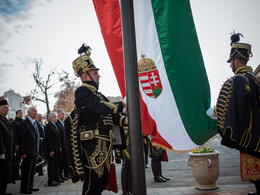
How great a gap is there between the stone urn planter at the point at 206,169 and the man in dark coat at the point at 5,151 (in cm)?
412

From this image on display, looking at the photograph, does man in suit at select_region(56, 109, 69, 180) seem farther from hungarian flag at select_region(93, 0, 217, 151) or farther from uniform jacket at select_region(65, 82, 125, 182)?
hungarian flag at select_region(93, 0, 217, 151)

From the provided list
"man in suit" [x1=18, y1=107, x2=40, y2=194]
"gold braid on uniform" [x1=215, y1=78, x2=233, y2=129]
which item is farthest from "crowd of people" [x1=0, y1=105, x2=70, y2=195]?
"gold braid on uniform" [x1=215, y1=78, x2=233, y2=129]

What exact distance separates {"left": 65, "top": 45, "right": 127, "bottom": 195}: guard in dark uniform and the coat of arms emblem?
0.51 metres

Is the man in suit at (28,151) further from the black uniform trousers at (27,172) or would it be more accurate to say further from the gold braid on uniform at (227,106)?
the gold braid on uniform at (227,106)

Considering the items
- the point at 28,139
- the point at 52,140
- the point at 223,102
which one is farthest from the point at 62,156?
the point at 223,102

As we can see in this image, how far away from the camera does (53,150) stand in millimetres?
8727

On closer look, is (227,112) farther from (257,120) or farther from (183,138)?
(183,138)

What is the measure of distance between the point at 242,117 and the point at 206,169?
239cm

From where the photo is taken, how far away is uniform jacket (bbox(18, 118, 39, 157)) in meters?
7.28

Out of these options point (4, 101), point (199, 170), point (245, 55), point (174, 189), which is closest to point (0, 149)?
point (4, 101)

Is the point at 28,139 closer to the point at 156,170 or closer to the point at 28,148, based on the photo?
the point at 28,148

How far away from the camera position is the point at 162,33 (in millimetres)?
4000

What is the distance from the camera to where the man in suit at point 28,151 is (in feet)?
23.2

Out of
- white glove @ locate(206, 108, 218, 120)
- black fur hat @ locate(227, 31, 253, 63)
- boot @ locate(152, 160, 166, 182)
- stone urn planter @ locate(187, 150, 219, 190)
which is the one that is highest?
black fur hat @ locate(227, 31, 253, 63)
